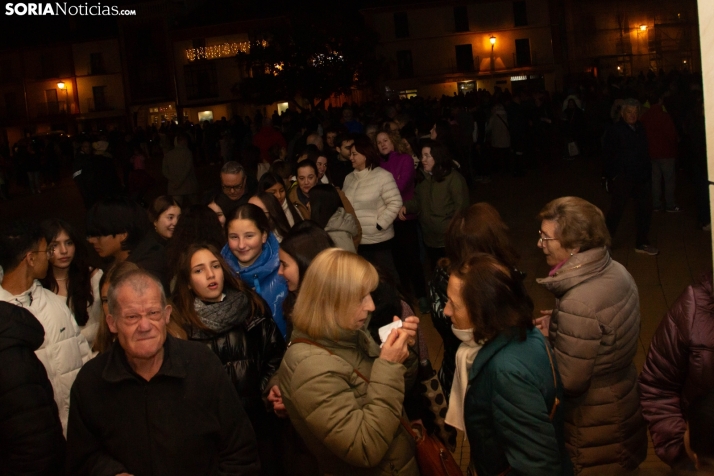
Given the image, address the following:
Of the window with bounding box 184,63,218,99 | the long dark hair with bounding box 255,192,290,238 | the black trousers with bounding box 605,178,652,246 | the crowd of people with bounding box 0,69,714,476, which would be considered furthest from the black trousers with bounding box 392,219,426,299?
the window with bounding box 184,63,218,99

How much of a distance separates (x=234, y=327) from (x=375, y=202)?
3.96 meters

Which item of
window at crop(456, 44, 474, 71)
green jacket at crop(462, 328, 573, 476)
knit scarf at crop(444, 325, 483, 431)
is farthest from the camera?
window at crop(456, 44, 474, 71)

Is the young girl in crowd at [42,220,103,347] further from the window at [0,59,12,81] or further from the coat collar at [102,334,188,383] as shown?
the window at [0,59,12,81]

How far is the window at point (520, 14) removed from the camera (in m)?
55.2

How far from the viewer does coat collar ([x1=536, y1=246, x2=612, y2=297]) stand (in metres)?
3.68

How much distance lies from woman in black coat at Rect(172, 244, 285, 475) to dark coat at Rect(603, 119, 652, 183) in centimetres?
681

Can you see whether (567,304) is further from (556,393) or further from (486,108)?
(486,108)

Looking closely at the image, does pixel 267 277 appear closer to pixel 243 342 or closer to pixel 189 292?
pixel 189 292

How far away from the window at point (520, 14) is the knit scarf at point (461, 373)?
2170 inches

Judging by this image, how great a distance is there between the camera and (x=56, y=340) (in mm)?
3951

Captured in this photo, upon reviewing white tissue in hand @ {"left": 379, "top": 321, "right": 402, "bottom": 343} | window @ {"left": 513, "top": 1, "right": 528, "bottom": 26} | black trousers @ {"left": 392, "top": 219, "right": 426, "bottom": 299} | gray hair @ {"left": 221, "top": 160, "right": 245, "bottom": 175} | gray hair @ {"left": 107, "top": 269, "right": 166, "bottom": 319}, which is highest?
window @ {"left": 513, "top": 1, "right": 528, "bottom": 26}

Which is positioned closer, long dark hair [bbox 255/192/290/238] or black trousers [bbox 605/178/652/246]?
long dark hair [bbox 255/192/290/238]

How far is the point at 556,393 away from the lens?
3.12 meters

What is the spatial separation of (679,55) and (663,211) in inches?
1821
